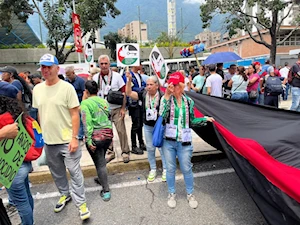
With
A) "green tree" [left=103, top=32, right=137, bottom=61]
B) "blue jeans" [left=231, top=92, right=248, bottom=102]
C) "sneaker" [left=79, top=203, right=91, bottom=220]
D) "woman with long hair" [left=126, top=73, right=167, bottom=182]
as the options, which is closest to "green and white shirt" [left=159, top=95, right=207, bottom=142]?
"woman with long hair" [left=126, top=73, right=167, bottom=182]

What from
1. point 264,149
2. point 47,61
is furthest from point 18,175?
point 264,149

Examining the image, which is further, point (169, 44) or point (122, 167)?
point (169, 44)

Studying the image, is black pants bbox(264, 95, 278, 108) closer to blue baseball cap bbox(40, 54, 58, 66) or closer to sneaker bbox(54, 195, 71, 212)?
sneaker bbox(54, 195, 71, 212)

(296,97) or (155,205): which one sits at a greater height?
(296,97)

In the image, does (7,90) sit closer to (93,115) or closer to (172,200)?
(93,115)

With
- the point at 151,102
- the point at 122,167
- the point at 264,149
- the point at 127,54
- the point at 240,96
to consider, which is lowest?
the point at 122,167

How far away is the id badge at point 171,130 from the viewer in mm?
2959

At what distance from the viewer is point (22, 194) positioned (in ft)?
7.98

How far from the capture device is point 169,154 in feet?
9.98

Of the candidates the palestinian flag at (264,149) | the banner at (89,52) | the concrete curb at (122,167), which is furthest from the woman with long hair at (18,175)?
the banner at (89,52)

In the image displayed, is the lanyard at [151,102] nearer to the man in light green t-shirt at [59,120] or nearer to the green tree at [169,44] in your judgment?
the man in light green t-shirt at [59,120]

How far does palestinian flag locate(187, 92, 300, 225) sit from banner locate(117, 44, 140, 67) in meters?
1.35

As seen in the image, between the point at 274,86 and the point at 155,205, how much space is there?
516 centimetres

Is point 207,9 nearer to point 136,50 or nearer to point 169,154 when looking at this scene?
point 136,50
